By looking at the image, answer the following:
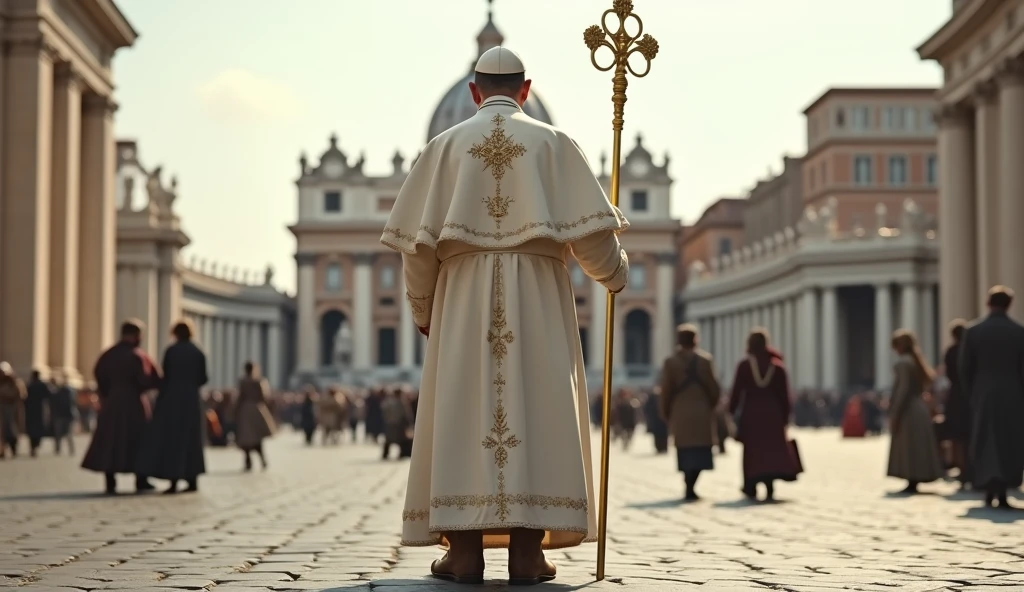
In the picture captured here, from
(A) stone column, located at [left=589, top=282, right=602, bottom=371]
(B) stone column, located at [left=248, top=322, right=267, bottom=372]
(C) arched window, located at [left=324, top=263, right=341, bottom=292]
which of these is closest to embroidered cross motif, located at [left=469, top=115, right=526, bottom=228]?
(B) stone column, located at [left=248, top=322, right=267, bottom=372]

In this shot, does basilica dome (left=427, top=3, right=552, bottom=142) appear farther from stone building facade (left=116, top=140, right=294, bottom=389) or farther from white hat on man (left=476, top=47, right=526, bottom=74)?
white hat on man (left=476, top=47, right=526, bottom=74)

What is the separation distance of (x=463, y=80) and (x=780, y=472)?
101m

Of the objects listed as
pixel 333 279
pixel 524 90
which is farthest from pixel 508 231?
pixel 333 279

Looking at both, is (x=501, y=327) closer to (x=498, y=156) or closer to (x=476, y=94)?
(x=498, y=156)

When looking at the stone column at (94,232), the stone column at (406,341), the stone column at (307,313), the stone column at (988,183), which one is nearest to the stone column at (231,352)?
the stone column at (307,313)

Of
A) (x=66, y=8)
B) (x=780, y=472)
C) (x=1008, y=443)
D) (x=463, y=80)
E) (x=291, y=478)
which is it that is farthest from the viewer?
(x=463, y=80)

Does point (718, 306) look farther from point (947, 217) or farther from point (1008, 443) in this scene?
point (1008, 443)

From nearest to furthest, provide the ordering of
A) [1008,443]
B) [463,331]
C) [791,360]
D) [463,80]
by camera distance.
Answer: [463,331], [1008,443], [791,360], [463,80]

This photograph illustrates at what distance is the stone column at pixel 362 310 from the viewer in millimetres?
103375

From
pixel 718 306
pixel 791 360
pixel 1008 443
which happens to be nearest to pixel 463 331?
pixel 1008 443

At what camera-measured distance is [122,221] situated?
60562 mm

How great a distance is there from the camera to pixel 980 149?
116ft

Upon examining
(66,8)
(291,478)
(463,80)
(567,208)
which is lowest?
(291,478)

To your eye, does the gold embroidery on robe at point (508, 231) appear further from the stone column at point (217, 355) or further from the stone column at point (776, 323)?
the stone column at point (217, 355)
